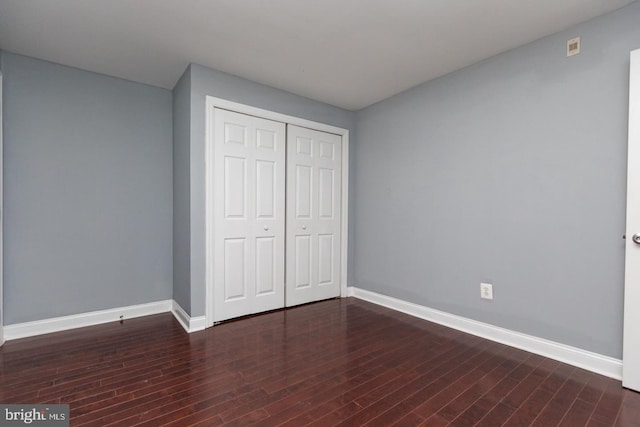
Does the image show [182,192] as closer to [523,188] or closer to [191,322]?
[191,322]

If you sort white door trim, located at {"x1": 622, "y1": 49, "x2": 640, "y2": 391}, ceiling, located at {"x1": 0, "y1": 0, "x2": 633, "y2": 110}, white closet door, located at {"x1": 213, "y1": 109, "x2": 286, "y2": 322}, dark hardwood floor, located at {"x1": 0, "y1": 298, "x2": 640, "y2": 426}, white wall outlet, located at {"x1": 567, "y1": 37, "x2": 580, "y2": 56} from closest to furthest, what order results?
dark hardwood floor, located at {"x1": 0, "y1": 298, "x2": 640, "y2": 426}, white door trim, located at {"x1": 622, "y1": 49, "x2": 640, "y2": 391}, ceiling, located at {"x1": 0, "y1": 0, "x2": 633, "y2": 110}, white wall outlet, located at {"x1": 567, "y1": 37, "x2": 580, "y2": 56}, white closet door, located at {"x1": 213, "y1": 109, "x2": 286, "y2": 322}

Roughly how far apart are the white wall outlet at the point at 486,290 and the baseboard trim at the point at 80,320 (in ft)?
10.6

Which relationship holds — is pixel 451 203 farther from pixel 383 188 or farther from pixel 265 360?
pixel 265 360

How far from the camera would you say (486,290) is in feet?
8.92

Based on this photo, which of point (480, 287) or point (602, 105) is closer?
point (602, 105)

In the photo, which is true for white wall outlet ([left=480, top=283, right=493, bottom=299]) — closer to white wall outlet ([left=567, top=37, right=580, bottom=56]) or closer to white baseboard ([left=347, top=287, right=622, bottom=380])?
white baseboard ([left=347, top=287, right=622, bottom=380])

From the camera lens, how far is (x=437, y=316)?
121 inches

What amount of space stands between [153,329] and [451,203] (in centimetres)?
312

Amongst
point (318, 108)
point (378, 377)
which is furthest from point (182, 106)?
point (378, 377)

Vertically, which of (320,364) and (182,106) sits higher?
(182,106)

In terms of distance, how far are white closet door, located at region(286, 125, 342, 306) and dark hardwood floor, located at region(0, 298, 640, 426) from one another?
0.89 m

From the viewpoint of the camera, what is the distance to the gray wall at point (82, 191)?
270 cm

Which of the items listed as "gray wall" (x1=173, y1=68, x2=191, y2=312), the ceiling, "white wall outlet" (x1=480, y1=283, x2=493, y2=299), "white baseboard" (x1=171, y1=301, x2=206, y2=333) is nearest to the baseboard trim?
"gray wall" (x1=173, y1=68, x2=191, y2=312)

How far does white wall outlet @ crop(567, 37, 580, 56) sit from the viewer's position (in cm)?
223
